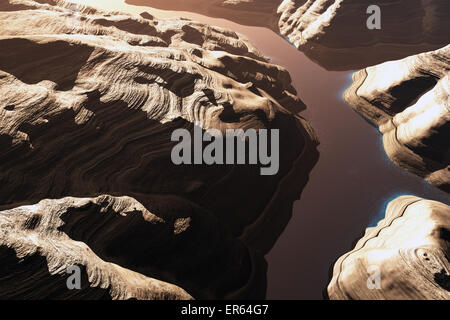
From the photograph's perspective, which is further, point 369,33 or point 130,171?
point 369,33

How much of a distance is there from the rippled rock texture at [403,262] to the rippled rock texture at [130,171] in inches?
153

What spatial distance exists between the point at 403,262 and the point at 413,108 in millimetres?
13372

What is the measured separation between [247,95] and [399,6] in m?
22.7

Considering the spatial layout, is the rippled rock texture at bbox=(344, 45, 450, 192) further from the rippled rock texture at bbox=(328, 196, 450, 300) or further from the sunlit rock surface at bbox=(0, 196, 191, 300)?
the sunlit rock surface at bbox=(0, 196, 191, 300)

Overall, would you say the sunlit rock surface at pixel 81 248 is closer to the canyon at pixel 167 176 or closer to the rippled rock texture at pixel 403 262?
the canyon at pixel 167 176

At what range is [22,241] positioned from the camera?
1092cm

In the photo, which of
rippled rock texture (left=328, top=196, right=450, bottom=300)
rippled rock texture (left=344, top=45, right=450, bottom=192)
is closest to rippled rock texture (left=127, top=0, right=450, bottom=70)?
rippled rock texture (left=344, top=45, right=450, bottom=192)

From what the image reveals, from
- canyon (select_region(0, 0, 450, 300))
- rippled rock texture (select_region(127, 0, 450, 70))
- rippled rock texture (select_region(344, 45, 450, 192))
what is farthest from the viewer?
rippled rock texture (select_region(127, 0, 450, 70))

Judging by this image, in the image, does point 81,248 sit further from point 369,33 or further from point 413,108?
point 369,33

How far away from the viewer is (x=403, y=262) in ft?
44.9

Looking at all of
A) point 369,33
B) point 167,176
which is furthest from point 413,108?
point 167,176

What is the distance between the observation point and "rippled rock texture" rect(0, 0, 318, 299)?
13.0 metres

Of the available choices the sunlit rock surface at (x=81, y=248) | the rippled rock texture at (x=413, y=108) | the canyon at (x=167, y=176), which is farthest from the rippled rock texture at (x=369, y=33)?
the sunlit rock surface at (x=81, y=248)

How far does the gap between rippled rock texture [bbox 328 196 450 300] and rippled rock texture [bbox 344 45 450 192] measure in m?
4.44
